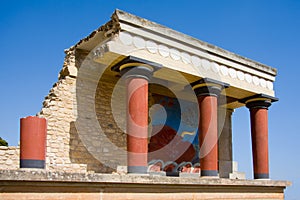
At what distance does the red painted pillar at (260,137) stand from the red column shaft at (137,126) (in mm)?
4553

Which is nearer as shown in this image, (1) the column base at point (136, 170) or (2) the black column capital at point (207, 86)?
(1) the column base at point (136, 170)

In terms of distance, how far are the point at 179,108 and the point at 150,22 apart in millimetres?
3943

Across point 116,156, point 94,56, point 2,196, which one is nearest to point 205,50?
point 94,56

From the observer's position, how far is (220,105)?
1279cm

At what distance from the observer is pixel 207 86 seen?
9570 millimetres

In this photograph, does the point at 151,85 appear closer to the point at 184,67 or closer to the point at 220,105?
the point at 184,67

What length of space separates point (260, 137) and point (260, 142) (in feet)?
0.49

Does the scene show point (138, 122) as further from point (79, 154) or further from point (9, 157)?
point (9, 157)

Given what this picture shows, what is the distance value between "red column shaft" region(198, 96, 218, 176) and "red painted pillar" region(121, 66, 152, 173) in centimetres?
213

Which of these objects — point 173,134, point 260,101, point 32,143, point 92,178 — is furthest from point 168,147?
point 32,143

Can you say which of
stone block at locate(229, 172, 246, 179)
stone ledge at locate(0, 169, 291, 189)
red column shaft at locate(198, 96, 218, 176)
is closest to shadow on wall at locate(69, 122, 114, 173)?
red column shaft at locate(198, 96, 218, 176)

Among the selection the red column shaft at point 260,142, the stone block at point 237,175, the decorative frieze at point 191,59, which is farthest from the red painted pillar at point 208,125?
the stone block at point 237,175

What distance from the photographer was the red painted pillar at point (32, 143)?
229 inches

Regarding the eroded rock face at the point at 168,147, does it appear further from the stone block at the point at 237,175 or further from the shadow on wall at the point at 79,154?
the shadow on wall at the point at 79,154
